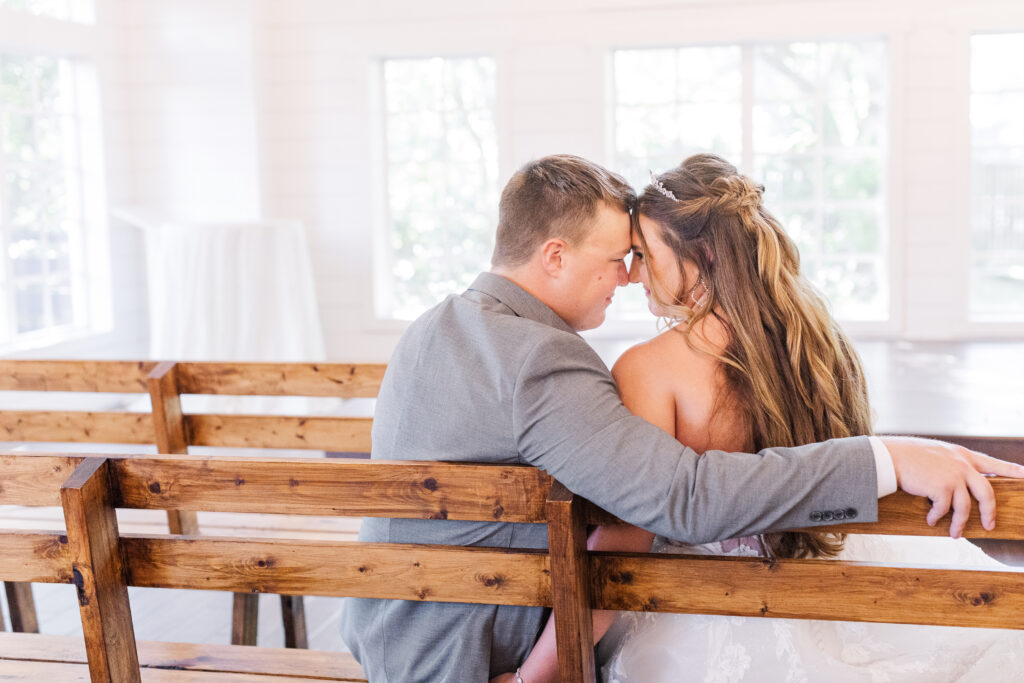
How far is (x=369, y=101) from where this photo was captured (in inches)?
Answer: 297

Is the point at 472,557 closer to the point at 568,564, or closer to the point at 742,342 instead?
the point at 568,564

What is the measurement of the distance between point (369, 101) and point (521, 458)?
253 inches

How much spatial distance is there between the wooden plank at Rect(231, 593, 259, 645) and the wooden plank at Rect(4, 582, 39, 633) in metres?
0.57

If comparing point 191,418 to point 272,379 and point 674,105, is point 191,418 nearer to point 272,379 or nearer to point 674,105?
point 272,379

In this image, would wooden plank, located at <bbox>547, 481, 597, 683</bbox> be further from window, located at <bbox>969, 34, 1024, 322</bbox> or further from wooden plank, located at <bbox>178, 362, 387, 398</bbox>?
window, located at <bbox>969, 34, 1024, 322</bbox>

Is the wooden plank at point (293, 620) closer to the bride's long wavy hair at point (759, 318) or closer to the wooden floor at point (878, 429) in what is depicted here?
the wooden floor at point (878, 429)

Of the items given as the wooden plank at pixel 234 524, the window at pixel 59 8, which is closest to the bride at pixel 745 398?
the wooden plank at pixel 234 524

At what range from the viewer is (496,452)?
4.98 feet

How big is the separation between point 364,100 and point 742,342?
20.7 feet

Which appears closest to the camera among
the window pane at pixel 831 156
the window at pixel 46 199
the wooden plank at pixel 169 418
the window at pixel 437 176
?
the wooden plank at pixel 169 418

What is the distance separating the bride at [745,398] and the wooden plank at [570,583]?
199 mm

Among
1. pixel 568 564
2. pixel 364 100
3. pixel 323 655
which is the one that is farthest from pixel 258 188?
pixel 568 564

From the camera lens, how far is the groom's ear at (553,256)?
1.69m

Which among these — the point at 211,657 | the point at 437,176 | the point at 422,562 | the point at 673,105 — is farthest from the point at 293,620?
the point at 673,105
